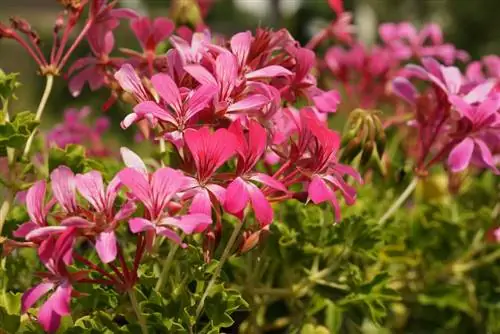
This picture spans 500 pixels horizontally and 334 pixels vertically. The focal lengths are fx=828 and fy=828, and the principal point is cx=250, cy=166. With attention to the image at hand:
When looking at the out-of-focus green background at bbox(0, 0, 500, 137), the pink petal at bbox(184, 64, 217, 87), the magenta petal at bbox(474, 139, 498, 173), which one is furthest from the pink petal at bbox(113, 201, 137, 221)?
the out-of-focus green background at bbox(0, 0, 500, 137)

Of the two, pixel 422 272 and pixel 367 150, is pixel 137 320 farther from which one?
pixel 422 272

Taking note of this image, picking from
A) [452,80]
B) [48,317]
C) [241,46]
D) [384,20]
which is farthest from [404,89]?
[384,20]

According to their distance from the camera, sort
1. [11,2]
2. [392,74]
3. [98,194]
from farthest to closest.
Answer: [11,2]
[392,74]
[98,194]

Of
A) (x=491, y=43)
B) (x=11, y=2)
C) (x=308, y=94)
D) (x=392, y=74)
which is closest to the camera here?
(x=308, y=94)

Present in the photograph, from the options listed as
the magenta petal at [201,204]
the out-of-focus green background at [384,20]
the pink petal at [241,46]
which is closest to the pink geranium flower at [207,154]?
the magenta petal at [201,204]

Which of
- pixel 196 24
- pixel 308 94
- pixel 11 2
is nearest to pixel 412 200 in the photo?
pixel 196 24

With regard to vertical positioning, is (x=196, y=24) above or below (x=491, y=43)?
above

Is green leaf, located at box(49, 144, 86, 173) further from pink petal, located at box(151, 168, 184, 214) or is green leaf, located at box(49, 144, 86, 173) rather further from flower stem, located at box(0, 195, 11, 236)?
pink petal, located at box(151, 168, 184, 214)
